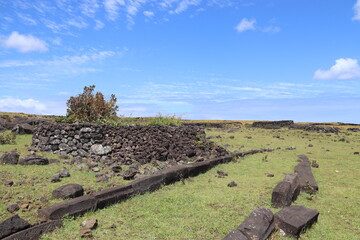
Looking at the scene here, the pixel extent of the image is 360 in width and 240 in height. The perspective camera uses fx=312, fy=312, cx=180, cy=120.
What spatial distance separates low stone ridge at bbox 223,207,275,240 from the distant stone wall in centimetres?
801

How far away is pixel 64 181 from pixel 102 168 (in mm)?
2546

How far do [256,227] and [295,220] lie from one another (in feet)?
3.40

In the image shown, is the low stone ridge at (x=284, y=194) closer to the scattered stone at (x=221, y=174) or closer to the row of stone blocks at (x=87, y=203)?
the row of stone blocks at (x=87, y=203)

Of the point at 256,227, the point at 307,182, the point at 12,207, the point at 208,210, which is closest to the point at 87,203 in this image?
the point at 12,207

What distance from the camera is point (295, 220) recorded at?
618 cm

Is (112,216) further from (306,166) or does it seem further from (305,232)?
(306,166)

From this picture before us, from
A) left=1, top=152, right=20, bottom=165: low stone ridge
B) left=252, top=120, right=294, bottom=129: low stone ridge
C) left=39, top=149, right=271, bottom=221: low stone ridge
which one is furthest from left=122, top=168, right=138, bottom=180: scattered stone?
left=252, top=120, right=294, bottom=129: low stone ridge

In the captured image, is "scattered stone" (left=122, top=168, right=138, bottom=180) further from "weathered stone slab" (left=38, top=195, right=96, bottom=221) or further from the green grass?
"weathered stone slab" (left=38, top=195, right=96, bottom=221)

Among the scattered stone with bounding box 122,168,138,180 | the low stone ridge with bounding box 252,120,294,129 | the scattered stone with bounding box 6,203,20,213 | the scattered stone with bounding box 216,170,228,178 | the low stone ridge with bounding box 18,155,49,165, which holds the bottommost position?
the scattered stone with bounding box 6,203,20,213

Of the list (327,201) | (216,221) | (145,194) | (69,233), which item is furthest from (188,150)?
(69,233)

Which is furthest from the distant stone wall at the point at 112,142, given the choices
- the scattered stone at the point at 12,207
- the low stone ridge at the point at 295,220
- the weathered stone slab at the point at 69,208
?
the low stone ridge at the point at 295,220

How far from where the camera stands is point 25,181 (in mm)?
8875

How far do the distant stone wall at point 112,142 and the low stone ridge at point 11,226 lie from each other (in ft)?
24.8

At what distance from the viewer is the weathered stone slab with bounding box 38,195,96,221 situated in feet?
20.9
